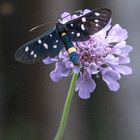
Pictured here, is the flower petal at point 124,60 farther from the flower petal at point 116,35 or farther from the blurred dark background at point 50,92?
the blurred dark background at point 50,92

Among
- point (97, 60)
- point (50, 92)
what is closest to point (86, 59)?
point (97, 60)

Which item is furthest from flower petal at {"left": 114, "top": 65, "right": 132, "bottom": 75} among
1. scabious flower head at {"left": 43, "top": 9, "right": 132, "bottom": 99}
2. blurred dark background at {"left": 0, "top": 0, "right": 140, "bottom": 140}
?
blurred dark background at {"left": 0, "top": 0, "right": 140, "bottom": 140}

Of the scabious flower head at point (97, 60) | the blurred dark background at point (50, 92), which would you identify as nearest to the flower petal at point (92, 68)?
the scabious flower head at point (97, 60)

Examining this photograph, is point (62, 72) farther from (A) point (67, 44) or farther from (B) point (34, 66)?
(B) point (34, 66)

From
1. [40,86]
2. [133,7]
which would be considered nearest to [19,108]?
[40,86]

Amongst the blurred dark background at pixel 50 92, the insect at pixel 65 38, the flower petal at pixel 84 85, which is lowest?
the flower petal at pixel 84 85
